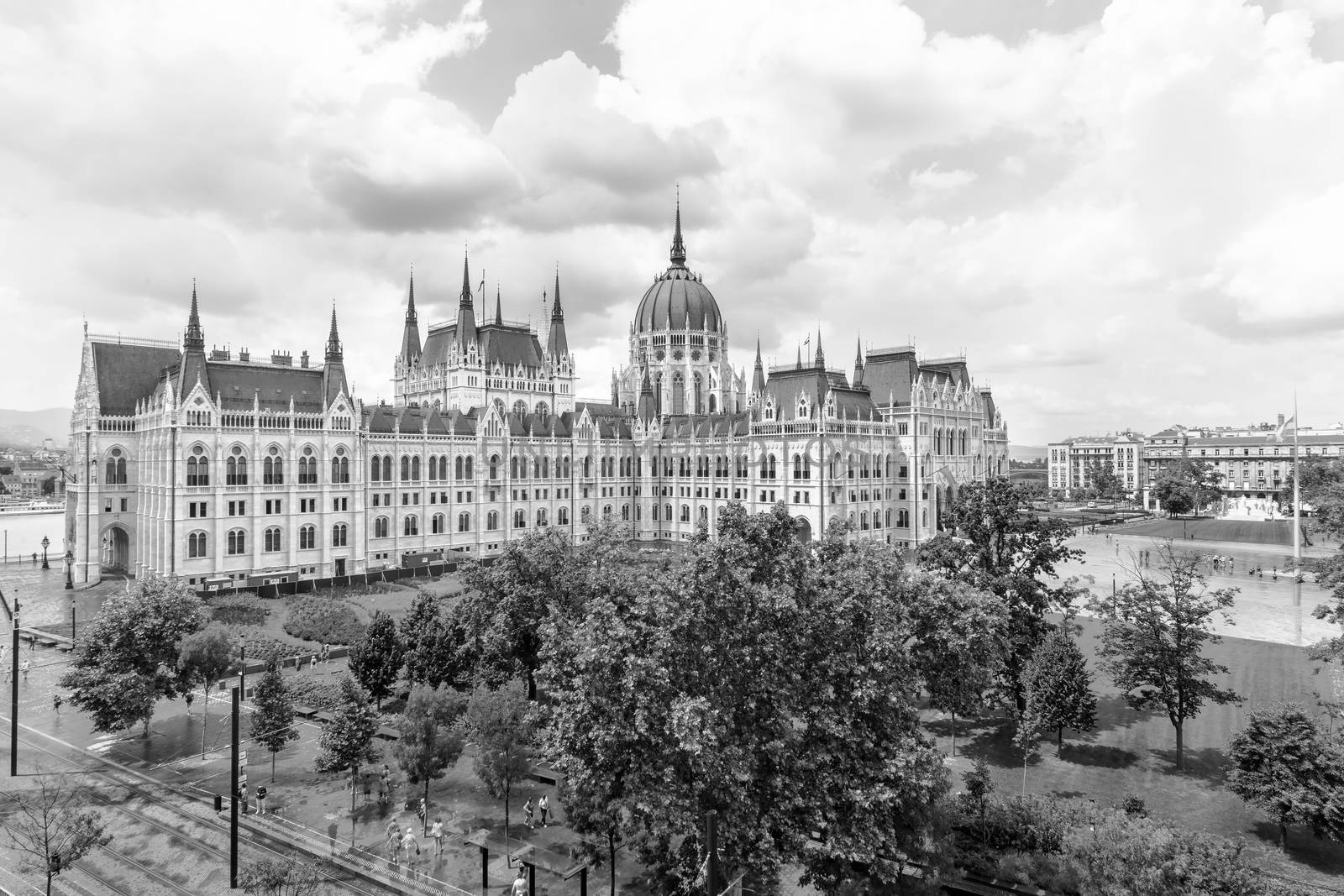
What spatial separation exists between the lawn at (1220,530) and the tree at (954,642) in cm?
8129

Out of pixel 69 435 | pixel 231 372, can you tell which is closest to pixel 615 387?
pixel 231 372

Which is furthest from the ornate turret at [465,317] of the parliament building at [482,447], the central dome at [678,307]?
the central dome at [678,307]

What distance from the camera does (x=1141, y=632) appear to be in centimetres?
3344

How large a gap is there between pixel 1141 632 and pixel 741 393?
88.1 metres

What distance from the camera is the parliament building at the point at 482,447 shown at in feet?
229

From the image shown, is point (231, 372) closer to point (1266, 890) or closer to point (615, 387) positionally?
point (615, 387)

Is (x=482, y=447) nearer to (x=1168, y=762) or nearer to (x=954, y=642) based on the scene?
(x=954, y=642)

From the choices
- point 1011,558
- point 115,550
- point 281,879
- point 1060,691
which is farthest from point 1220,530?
point 115,550

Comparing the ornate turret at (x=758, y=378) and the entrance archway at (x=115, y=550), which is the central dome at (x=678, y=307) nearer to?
the ornate turret at (x=758, y=378)

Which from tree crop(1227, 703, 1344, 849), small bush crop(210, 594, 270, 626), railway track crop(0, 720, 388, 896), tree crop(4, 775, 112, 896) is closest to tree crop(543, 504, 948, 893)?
railway track crop(0, 720, 388, 896)

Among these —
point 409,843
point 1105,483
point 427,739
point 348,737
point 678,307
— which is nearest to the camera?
point 409,843

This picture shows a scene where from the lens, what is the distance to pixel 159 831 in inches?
1117

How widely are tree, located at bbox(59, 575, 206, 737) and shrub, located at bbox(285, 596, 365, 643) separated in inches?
539

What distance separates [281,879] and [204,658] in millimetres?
20452
